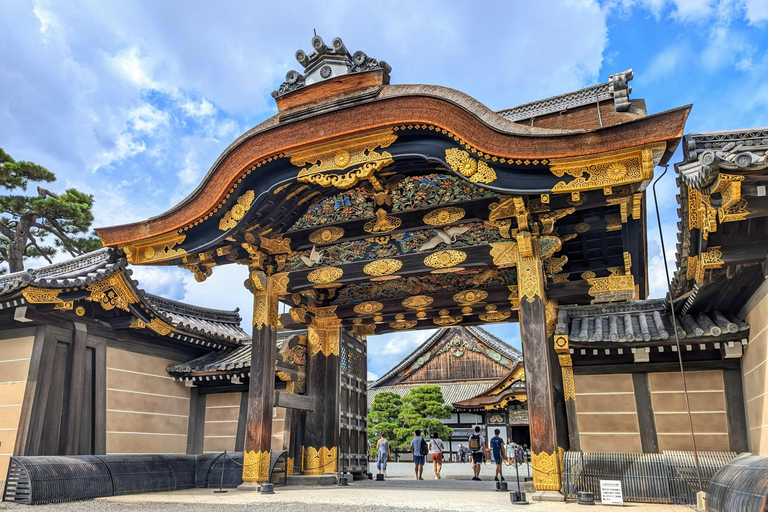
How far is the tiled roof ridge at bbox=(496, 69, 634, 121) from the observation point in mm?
7672

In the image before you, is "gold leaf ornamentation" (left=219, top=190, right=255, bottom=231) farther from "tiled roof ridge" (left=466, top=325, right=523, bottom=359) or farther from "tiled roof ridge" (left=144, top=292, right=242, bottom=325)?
"tiled roof ridge" (left=466, top=325, right=523, bottom=359)

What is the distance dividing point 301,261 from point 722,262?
653 cm

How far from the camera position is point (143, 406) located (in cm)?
1122

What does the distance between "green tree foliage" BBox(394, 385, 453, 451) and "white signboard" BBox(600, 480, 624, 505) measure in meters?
21.4

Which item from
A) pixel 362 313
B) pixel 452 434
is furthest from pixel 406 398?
pixel 362 313

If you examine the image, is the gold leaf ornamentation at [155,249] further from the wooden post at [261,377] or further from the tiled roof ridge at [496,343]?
the tiled roof ridge at [496,343]

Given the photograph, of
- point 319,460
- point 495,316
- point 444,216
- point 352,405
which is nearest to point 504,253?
point 444,216

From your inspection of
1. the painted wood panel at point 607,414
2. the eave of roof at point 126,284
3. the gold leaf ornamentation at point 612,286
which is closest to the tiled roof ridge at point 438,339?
the eave of roof at point 126,284

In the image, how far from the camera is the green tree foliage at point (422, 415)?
27188mm

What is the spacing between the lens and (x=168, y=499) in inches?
305

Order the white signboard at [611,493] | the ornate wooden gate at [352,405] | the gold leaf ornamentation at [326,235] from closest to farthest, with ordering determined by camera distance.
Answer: the white signboard at [611,493] → the gold leaf ornamentation at [326,235] → the ornate wooden gate at [352,405]

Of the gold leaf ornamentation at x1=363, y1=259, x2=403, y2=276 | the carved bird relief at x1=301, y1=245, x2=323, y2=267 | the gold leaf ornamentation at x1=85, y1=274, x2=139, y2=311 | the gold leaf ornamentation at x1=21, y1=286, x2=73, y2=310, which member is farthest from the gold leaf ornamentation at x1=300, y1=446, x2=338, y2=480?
the gold leaf ornamentation at x1=21, y1=286, x2=73, y2=310

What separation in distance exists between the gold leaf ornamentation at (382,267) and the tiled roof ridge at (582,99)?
309 cm

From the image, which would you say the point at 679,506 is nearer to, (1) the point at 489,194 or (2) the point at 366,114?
(1) the point at 489,194
